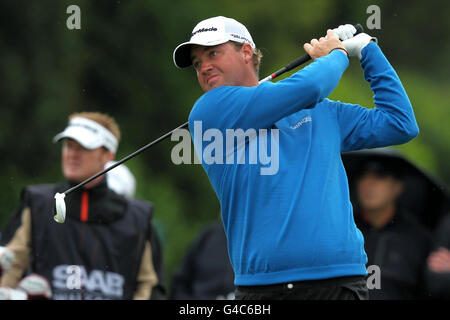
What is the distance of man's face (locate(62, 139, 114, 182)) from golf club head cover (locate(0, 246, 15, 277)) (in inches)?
24.3

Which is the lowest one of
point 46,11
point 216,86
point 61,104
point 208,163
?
point 208,163

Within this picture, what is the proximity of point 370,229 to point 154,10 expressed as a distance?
5.89 metres

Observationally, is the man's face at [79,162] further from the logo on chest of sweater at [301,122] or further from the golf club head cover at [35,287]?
the logo on chest of sweater at [301,122]

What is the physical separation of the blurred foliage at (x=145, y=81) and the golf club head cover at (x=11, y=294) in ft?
13.7

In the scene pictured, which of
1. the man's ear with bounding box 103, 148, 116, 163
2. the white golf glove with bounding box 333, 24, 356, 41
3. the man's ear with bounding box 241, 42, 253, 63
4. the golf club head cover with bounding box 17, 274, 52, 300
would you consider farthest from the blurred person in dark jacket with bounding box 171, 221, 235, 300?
the white golf glove with bounding box 333, 24, 356, 41

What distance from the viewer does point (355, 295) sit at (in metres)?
3.12

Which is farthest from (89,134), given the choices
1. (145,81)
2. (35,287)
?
(145,81)

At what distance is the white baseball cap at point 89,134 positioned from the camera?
207 inches

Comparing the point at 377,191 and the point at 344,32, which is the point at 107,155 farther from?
the point at 344,32

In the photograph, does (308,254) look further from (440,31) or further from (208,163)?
(440,31)

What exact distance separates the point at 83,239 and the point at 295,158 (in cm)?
224

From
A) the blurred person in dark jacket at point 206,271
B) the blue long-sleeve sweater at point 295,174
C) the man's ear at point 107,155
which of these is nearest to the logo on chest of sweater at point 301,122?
the blue long-sleeve sweater at point 295,174

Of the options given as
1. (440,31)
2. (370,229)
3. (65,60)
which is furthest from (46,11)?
(440,31)
